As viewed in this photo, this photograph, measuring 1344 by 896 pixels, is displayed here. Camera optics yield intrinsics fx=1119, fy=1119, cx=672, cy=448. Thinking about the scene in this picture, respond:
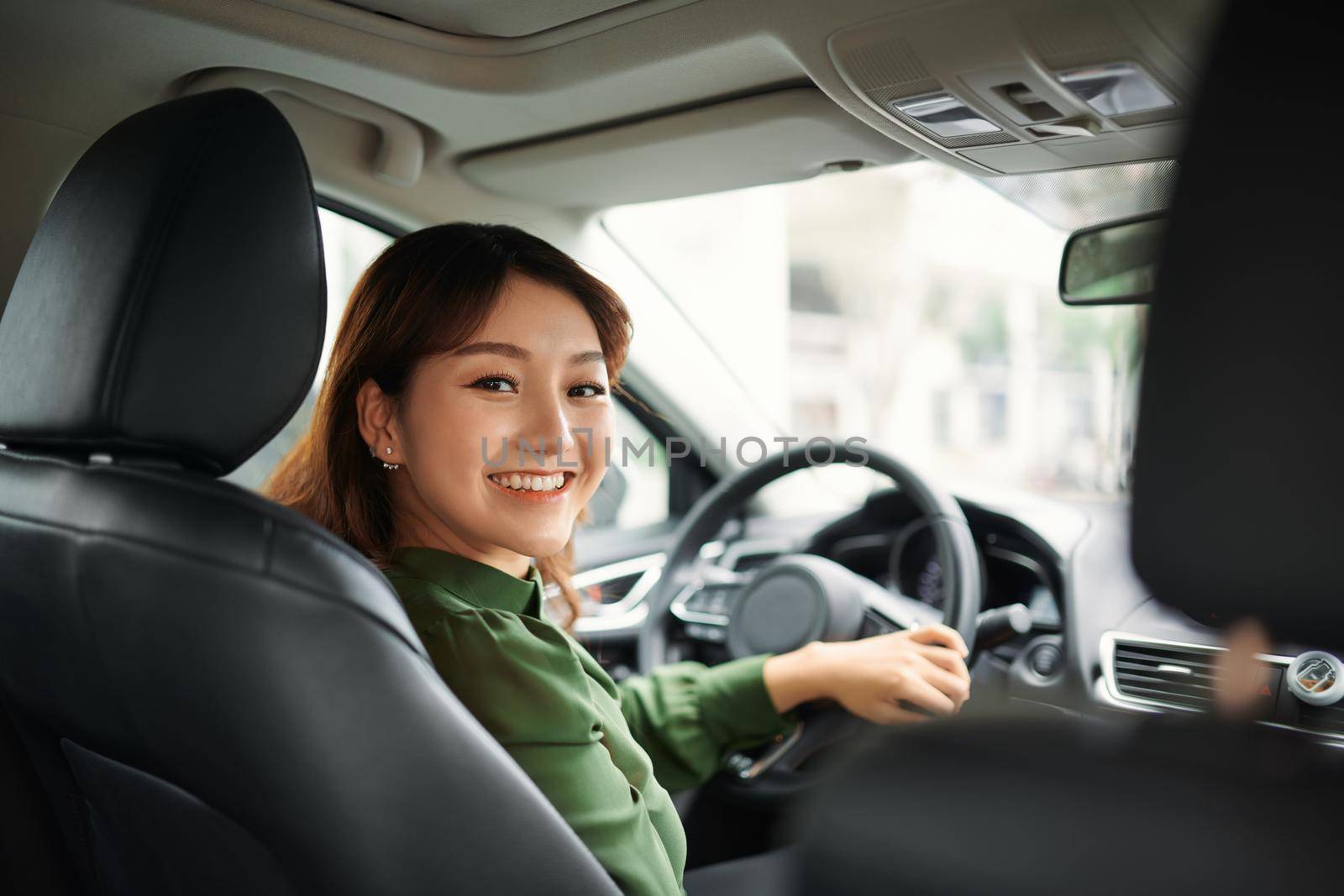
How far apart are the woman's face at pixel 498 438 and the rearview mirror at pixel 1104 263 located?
917 mm

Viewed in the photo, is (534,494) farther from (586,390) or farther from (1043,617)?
(1043,617)

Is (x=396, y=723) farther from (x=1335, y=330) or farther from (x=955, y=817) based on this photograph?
(x=1335, y=330)

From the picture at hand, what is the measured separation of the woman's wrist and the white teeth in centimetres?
58

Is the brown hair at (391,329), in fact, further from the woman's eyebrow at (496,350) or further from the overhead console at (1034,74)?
the overhead console at (1034,74)

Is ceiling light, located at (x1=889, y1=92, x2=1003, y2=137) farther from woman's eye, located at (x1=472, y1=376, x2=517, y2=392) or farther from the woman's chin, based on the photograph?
the woman's chin

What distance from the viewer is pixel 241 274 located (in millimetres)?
1096

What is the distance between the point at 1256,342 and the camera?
618 millimetres

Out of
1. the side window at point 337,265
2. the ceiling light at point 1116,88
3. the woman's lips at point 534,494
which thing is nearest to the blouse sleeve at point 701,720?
the woman's lips at point 534,494

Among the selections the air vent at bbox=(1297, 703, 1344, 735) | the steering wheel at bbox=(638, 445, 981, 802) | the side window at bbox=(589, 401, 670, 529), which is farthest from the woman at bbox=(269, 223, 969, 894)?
the side window at bbox=(589, 401, 670, 529)

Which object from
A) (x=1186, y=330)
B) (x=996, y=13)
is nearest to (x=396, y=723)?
(x=1186, y=330)

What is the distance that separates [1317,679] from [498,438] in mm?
1288

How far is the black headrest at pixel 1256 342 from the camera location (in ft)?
1.98

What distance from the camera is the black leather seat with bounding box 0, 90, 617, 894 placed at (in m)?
0.99

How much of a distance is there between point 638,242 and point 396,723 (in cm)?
178
